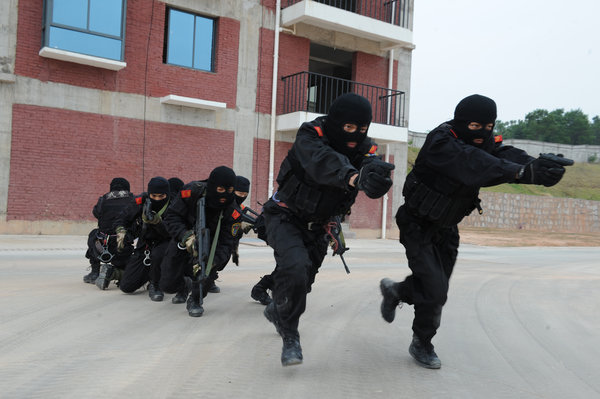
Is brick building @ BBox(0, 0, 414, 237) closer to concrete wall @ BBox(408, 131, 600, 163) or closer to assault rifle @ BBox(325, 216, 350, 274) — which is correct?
assault rifle @ BBox(325, 216, 350, 274)

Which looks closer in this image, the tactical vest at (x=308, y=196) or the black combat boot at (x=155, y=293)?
the tactical vest at (x=308, y=196)

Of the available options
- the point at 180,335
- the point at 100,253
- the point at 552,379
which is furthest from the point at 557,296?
the point at 100,253

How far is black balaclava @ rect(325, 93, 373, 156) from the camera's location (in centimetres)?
396

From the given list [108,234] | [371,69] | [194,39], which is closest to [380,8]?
[371,69]

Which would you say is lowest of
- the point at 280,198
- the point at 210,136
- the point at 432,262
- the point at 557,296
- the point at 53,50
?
the point at 557,296

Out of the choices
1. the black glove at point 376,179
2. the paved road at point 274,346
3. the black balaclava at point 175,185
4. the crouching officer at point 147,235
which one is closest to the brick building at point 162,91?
the paved road at point 274,346

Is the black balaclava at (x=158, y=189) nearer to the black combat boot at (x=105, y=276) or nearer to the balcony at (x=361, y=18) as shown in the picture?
the black combat boot at (x=105, y=276)

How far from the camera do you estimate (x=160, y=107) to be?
16516mm

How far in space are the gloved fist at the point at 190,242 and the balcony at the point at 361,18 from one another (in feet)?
45.1

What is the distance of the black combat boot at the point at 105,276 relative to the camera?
7.26 meters

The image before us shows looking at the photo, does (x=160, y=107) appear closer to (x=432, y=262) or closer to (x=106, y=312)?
(x=106, y=312)

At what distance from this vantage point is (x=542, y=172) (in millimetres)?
3479

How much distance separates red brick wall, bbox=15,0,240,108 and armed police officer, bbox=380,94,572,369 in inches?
518

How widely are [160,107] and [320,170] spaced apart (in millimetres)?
13661
